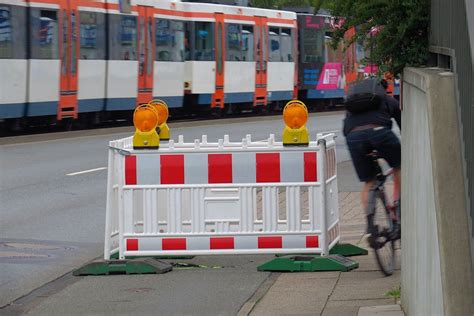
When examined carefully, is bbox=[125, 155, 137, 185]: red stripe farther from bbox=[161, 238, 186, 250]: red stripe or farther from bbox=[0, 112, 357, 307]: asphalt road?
bbox=[0, 112, 357, 307]: asphalt road

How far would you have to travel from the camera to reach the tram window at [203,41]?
1625 inches

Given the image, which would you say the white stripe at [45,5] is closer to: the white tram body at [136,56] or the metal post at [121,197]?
the white tram body at [136,56]

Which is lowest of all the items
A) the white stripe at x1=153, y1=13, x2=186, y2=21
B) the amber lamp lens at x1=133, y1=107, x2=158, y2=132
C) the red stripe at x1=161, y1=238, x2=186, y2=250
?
the red stripe at x1=161, y1=238, x2=186, y2=250

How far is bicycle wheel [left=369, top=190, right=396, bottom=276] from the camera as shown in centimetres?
1023

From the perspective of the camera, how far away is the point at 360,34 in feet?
33.2

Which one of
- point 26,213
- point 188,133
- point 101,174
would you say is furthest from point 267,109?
point 26,213

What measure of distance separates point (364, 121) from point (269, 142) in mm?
863

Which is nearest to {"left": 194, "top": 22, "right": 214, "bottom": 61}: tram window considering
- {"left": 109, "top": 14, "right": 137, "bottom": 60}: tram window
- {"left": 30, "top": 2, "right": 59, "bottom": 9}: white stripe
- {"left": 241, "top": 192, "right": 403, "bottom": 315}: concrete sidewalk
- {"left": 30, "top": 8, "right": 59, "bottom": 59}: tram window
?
{"left": 109, "top": 14, "right": 137, "bottom": 60}: tram window

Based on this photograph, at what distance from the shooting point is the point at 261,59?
45625mm

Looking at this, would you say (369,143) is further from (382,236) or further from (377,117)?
(382,236)

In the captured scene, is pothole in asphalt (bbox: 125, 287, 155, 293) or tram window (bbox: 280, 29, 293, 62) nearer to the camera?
pothole in asphalt (bbox: 125, 287, 155, 293)

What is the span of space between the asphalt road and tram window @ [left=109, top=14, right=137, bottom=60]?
3.67 meters

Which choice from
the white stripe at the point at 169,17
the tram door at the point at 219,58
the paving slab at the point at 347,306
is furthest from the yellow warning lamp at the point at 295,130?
the tram door at the point at 219,58

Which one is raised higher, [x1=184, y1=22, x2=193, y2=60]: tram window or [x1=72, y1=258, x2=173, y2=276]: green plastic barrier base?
[x1=184, y1=22, x2=193, y2=60]: tram window
